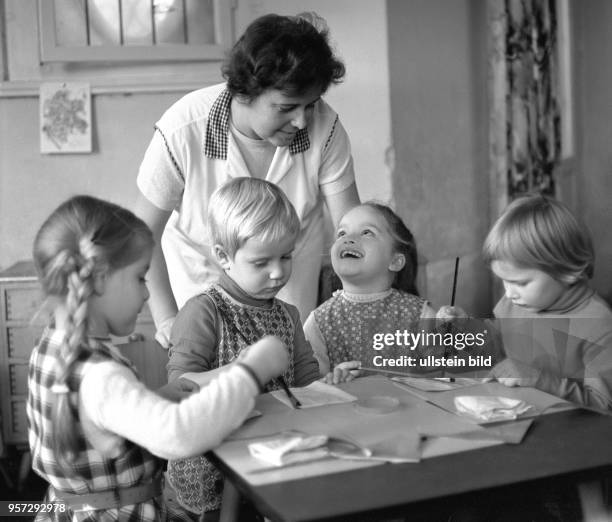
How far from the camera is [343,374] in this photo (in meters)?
1.77

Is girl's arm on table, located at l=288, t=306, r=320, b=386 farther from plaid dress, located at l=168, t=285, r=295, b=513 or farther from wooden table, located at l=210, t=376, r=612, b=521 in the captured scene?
wooden table, located at l=210, t=376, r=612, b=521

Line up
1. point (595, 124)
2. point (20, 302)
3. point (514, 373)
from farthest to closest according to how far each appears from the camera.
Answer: point (595, 124) < point (20, 302) < point (514, 373)

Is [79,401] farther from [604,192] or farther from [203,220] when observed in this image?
[604,192]

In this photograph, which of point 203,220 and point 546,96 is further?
point 546,96

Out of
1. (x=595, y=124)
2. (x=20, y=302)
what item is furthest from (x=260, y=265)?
(x=595, y=124)

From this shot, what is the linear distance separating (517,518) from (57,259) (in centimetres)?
137

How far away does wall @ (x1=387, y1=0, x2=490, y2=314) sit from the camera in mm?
3934

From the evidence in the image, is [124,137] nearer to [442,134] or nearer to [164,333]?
[442,134]

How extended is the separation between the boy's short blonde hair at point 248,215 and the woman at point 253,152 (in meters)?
0.30

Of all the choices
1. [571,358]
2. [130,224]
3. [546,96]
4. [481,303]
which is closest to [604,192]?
[546,96]

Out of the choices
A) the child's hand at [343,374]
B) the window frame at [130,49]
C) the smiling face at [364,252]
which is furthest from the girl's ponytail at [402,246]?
the window frame at [130,49]

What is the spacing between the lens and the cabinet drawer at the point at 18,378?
3617mm

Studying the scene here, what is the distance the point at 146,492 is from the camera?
1458 mm

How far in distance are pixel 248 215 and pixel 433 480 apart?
79 centimetres
